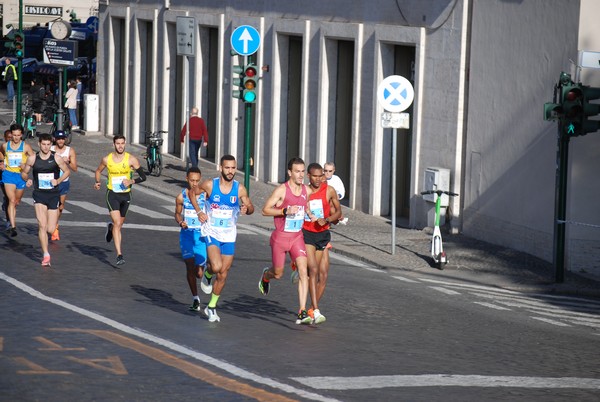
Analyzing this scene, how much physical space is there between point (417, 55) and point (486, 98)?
2612 millimetres

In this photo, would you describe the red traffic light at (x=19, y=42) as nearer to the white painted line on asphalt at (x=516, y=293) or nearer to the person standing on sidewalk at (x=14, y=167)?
the person standing on sidewalk at (x=14, y=167)

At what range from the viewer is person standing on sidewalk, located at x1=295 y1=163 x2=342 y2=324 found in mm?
16375

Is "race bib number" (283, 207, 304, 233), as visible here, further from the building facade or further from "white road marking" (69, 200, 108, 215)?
"white road marking" (69, 200, 108, 215)

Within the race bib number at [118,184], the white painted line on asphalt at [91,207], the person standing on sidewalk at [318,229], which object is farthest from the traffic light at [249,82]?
the person standing on sidewalk at [318,229]

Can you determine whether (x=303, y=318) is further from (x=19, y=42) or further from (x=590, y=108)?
(x=19, y=42)

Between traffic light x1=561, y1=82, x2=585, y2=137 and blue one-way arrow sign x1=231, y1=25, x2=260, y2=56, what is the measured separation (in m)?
9.57

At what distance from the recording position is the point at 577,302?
67.4 ft

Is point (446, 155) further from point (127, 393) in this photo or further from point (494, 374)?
point (127, 393)

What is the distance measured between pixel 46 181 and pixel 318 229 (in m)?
5.66

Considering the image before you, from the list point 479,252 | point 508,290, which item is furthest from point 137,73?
point 508,290

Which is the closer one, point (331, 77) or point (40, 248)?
point (40, 248)

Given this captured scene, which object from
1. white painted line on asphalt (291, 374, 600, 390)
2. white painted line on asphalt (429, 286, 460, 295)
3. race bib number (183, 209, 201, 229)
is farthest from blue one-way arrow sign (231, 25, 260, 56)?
white painted line on asphalt (291, 374, 600, 390)

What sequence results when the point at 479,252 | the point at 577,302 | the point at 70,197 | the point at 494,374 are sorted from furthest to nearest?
the point at 70,197 → the point at 479,252 → the point at 577,302 → the point at 494,374

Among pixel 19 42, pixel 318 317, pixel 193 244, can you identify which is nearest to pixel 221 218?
pixel 193 244
